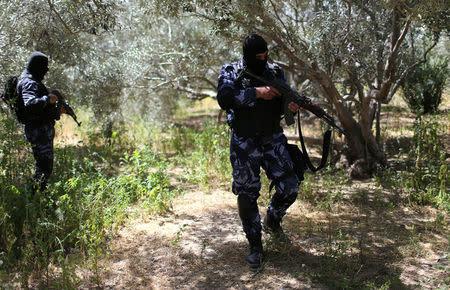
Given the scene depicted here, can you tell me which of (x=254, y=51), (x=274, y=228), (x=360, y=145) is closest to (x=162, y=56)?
(x=360, y=145)

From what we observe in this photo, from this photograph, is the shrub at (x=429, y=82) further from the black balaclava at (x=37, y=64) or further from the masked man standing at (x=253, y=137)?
the black balaclava at (x=37, y=64)

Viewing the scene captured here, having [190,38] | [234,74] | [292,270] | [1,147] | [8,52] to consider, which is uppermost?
[190,38]

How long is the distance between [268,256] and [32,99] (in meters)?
2.59

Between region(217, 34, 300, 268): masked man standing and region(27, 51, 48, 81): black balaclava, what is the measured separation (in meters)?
2.00

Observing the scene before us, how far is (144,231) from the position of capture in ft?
11.9

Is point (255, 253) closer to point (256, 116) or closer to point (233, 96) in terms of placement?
point (256, 116)

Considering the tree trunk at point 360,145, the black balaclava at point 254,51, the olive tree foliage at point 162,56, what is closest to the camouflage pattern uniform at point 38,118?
the black balaclava at point 254,51

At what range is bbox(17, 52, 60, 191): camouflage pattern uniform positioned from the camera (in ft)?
12.0

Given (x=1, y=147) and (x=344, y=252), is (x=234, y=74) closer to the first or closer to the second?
(x=344, y=252)

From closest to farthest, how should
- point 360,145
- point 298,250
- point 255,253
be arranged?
point 255,253
point 298,250
point 360,145

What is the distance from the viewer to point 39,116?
3.72 metres

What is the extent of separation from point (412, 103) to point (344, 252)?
7028mm

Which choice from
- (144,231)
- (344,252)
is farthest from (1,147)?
(344,252)

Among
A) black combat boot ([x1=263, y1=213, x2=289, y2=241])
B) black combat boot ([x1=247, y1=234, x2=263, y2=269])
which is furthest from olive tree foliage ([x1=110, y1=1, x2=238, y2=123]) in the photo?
black combat boot ([x1=247, y1=234, x2=263, y2=269])
